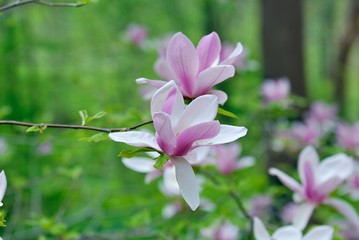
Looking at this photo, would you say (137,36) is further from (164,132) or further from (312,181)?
(164,132)

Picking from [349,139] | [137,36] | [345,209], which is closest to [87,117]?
[345,209]

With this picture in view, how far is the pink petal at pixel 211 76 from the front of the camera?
572mm

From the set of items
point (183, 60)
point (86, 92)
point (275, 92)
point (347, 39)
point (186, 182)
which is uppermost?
point (183, 60)

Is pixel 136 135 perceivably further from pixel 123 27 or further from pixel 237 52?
pixel 123 27

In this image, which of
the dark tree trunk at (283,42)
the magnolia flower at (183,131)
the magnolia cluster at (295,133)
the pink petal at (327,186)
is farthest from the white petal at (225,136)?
the dark tree trunk at (283,42)

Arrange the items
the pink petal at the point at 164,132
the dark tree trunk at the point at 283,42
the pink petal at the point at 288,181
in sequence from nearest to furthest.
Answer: the pink petal at the point at 164,132 < the pink petal at the point at 288,181 < the dark tree trunk at the point at 283,42

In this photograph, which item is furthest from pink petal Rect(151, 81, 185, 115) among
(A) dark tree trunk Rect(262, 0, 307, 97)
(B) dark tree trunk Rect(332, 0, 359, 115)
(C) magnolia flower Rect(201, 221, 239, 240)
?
(B) dark tree trunk Rect(332, 0, 359, 115)

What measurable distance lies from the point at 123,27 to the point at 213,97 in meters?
4.17

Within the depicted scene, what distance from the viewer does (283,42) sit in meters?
2.46

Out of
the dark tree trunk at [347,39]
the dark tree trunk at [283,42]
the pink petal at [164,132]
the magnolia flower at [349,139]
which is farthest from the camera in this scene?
the dark tree trunk at [347,39]

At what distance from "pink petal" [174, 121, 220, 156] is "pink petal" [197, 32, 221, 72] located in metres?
0.09

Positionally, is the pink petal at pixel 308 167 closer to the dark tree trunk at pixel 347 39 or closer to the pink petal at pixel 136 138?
the pink petal at pixel 136 138

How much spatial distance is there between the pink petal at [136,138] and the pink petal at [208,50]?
10 centimetres

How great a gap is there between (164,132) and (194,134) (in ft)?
0.10
